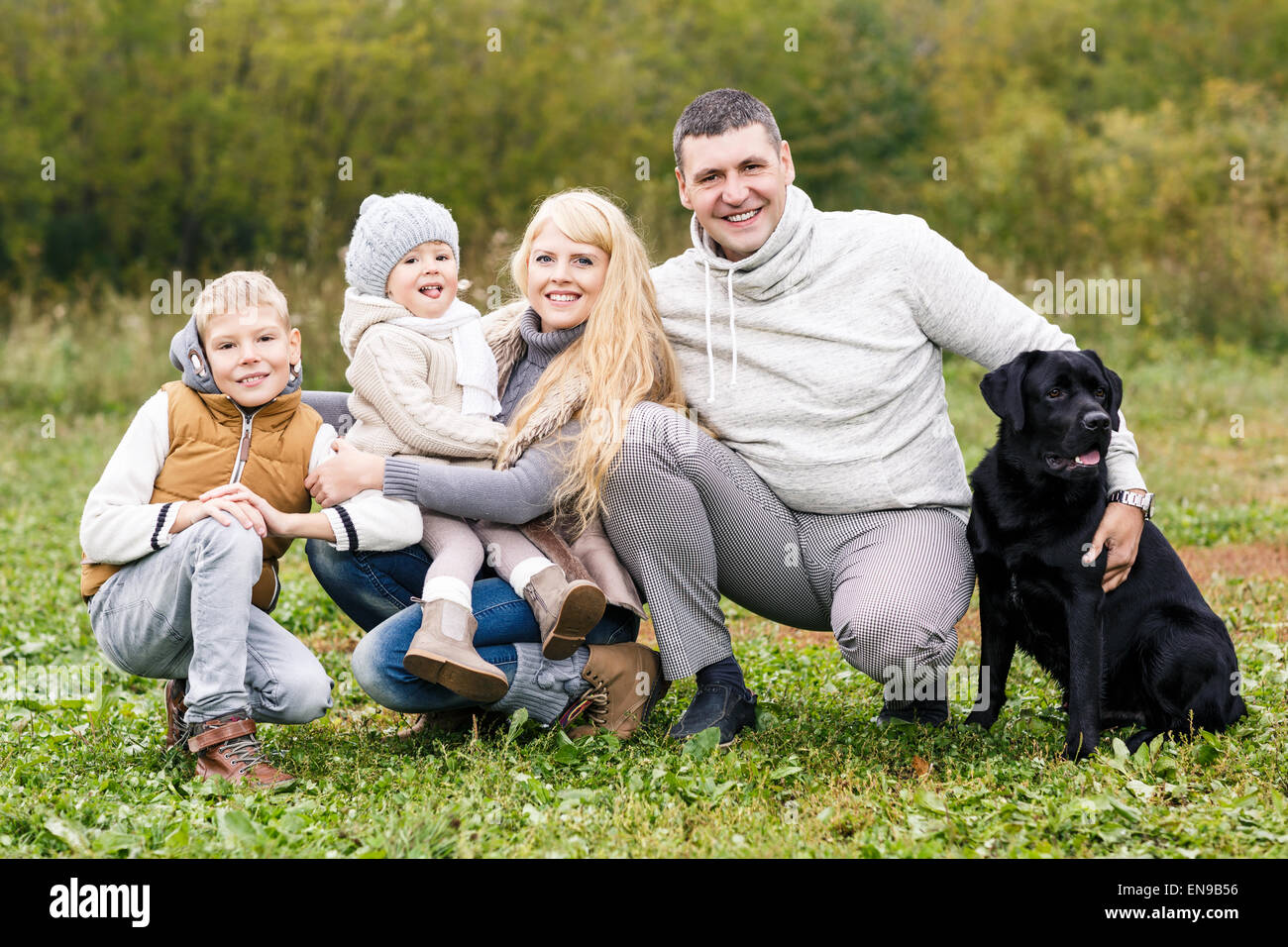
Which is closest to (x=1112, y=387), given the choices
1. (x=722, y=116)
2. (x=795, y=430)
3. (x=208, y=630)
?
(x=795, y=430)

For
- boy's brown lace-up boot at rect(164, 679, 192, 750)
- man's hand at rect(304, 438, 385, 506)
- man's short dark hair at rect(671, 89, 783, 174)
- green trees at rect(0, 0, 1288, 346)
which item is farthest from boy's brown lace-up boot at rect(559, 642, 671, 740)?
green trees at rect(0, 0, 1288, 346)

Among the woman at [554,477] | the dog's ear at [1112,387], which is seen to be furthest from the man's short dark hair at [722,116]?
the dog's ear at [1112,387]

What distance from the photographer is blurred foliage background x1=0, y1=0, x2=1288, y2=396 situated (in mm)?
17688

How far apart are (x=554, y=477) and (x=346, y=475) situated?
0.57m

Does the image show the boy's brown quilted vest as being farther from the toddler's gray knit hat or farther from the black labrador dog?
the black labrador dog

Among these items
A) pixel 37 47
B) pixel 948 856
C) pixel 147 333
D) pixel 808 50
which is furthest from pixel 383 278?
pixel 808 50

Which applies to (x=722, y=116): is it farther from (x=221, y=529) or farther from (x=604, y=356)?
(x=221, y=529)

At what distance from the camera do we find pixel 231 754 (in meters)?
3.28

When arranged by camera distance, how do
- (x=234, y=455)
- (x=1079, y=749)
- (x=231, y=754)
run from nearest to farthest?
1. (x=231, y=754)
2. (x=1079, y=749)
3. (x=234, y=455)

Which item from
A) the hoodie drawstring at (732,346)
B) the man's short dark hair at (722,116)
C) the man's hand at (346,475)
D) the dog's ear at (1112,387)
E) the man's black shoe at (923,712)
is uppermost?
the man's short dark hair at (722,116)

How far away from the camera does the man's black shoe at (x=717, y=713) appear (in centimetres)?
362

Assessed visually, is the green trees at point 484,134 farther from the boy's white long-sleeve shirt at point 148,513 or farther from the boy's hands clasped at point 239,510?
the boy's hands clasped at point 239,510

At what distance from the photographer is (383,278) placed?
383cm

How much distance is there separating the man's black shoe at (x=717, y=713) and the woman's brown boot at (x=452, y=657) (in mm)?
541
